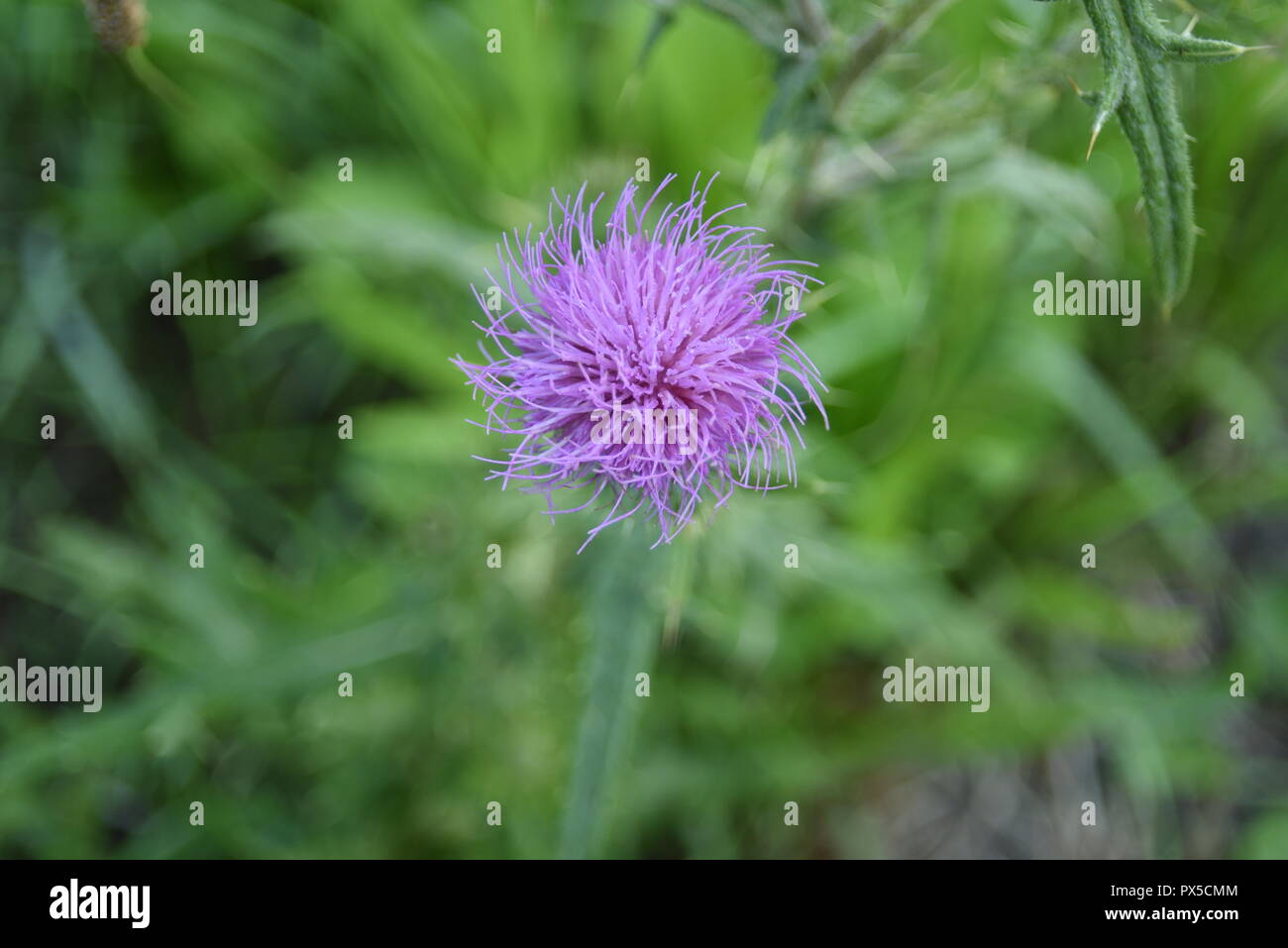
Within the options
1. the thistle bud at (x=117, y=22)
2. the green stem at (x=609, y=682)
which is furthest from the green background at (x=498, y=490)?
A: the thistle bud at (x=117, y=22)

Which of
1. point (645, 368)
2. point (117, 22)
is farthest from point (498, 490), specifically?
point (117, 22)

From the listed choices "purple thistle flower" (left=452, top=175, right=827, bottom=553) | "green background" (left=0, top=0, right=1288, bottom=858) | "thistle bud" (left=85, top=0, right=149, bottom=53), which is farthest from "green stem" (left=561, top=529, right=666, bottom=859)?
"thistle bud" (left=85, top=0, right=149, bottom=53)

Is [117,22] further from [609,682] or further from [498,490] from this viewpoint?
[609,682]

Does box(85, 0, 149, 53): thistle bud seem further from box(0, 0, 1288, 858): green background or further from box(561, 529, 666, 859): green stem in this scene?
box(561, 529, 666, 859): green stem

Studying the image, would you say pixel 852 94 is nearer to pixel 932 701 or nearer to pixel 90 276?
pixel 932 701

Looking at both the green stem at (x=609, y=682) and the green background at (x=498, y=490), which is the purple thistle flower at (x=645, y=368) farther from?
the green background at (x=498, y=490)

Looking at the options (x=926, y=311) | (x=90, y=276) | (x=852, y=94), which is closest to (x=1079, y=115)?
(x=926, y=311)
